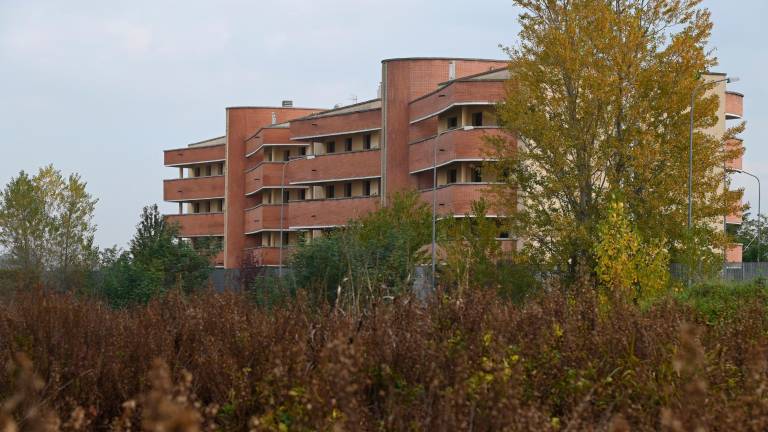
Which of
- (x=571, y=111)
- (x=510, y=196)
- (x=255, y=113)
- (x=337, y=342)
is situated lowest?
(x=337, y=342)

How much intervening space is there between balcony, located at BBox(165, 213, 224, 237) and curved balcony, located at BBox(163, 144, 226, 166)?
14.4ft

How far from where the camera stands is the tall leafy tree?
32.6 m

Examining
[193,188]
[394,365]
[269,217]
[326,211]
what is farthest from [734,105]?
[394,365]

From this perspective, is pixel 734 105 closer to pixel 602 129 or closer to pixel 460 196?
pixel 460 196

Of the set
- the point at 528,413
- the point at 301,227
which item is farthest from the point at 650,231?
the point at 301,227

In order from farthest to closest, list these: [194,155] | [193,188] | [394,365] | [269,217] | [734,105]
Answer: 1. [194,155]
2. [193,188]
3. [269,217]
4. [734,105]
5. [394,365]

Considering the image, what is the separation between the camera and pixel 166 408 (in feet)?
10.5

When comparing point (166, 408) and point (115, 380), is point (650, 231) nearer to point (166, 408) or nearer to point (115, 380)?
point (115, 380)

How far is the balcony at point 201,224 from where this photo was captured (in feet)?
304

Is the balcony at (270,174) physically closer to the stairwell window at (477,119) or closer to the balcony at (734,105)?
the stairwell window at (477,119)

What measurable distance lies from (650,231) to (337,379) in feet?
91.7

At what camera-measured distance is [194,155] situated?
9656 cm

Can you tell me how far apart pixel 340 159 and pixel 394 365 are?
215ft

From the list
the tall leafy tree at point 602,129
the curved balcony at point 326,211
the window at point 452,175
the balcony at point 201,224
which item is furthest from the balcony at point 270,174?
the tall leafy tree at point 602,129
